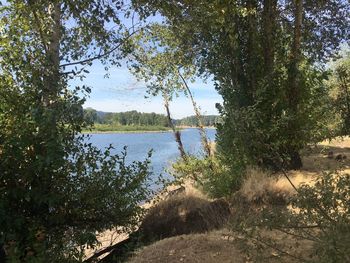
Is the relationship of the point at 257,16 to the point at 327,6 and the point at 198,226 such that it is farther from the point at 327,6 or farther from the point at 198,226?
the point at 198,226

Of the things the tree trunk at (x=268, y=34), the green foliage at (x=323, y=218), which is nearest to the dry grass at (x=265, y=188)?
the tree trunk at (x=268, y=34)

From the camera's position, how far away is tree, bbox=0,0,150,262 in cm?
639

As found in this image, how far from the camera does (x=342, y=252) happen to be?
3.35 meters

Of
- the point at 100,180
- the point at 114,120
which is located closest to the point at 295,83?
the point at 100,180

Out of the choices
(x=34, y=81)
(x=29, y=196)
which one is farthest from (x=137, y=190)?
(x=34, y=81)

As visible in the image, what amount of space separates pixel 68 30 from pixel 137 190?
369cm

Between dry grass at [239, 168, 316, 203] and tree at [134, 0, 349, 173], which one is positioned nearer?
dry grass at [239, 168, 316, 203]

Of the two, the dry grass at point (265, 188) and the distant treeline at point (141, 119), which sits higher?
the distant treeline at point (141, 119)

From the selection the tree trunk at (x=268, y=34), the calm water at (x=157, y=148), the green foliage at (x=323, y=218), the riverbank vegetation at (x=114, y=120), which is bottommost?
the calm water at (x=157, y=148)

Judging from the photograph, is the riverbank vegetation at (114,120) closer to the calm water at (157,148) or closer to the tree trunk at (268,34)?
the calm water at (157,148)

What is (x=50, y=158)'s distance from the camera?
6168 millimetres

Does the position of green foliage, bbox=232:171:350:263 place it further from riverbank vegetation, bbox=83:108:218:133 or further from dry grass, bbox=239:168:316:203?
dry grass, bbox=239:168:316:203

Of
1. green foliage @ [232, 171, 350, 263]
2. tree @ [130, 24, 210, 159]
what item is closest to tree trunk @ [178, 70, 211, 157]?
tree @ [130, 24, 210, 159]

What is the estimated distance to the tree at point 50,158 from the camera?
21.0 ft
